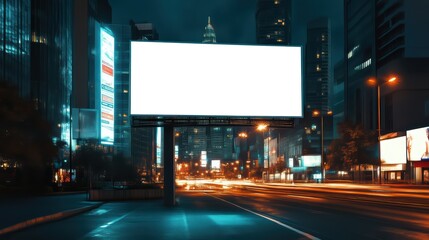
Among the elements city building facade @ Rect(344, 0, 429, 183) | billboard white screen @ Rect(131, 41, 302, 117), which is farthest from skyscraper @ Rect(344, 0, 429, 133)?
billboard white screen @ Rect(131, 41, 302, 117)

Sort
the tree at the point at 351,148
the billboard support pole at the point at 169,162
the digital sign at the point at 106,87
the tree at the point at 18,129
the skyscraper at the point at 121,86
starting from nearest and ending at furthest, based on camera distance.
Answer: the tree at the point at 18,129 → the billboard support pole at the point at 169,162 → the tree at the point at 351,148 → the digital sign at the point at 106,87 → the skyscraper at the point at 121,86

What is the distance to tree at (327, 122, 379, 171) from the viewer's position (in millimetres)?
72500

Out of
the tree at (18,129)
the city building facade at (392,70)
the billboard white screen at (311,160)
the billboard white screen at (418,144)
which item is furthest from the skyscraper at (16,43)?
the billboard white screen at (311,160)

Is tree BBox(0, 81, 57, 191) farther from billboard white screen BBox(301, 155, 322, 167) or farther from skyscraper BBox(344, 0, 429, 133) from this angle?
billboard white screen BBox(301, 155, 322, 167)

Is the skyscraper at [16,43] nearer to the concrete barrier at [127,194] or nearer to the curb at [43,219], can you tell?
the concrete barrier at [127,194]

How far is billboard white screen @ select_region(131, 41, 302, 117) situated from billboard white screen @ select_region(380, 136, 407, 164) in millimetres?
59601

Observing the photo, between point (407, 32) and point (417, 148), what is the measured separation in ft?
112

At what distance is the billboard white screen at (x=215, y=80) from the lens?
28281 millimetres

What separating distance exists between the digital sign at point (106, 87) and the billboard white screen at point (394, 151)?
48681 mm

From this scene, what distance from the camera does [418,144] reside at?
75.7 meters

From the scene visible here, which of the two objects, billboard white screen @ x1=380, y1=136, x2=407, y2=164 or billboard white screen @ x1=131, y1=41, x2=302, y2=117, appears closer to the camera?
billboard white screen @ x1=131, y1=41, x2=302, y2=117

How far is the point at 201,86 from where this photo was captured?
28812 millimetres

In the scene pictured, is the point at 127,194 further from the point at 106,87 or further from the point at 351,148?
the point at 106,87

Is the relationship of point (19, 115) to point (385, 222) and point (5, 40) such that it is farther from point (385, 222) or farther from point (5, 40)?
point (5, 40)
